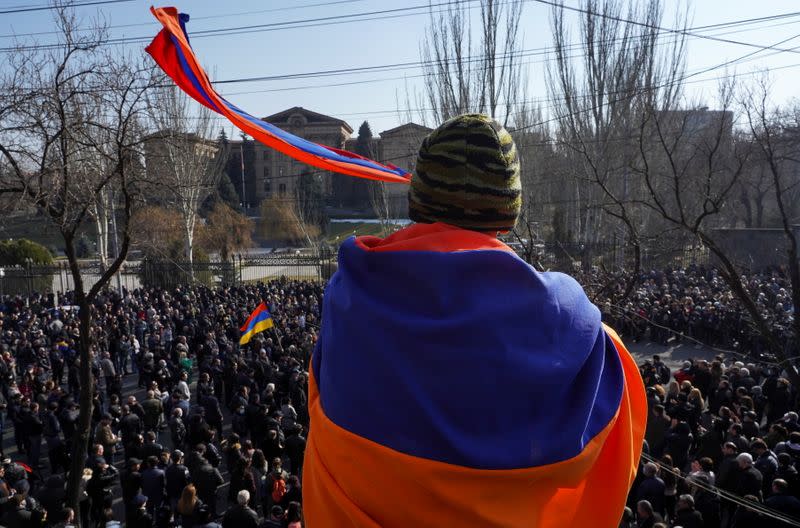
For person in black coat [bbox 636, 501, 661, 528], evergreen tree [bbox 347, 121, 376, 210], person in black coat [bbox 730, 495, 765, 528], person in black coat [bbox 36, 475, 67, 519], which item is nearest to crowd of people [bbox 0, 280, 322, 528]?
person in black coat [bbox 36, 475, 67, 519]

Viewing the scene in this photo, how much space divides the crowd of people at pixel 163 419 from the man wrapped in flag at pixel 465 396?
5.31 meters

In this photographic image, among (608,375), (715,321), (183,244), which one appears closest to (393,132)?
(183,244)

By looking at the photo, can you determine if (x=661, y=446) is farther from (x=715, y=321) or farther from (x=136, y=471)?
(x=715, y=321)

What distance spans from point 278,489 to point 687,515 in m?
4.45

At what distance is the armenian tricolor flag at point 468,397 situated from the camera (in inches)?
40.5

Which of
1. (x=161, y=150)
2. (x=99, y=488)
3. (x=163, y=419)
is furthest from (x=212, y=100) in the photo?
(x=163, y=419)

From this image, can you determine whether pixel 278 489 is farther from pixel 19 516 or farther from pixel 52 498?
pixel 19 516

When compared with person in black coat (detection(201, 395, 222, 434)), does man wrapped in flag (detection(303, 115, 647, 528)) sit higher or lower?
higher

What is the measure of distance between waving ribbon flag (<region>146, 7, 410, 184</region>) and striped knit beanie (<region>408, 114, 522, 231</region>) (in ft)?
5.80

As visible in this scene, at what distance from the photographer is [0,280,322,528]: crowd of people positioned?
24.7 feet

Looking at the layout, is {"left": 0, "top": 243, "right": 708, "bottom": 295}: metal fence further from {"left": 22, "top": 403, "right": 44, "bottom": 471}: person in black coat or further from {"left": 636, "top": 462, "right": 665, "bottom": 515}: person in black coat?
{"left": 636, "top": 462, "right": 665, "bottom": 515}: person in black coat

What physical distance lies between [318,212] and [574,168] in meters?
25.6

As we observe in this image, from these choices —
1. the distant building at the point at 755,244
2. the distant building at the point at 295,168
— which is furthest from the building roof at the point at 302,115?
the distant building at the point at 755,244

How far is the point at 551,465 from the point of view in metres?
1.04
